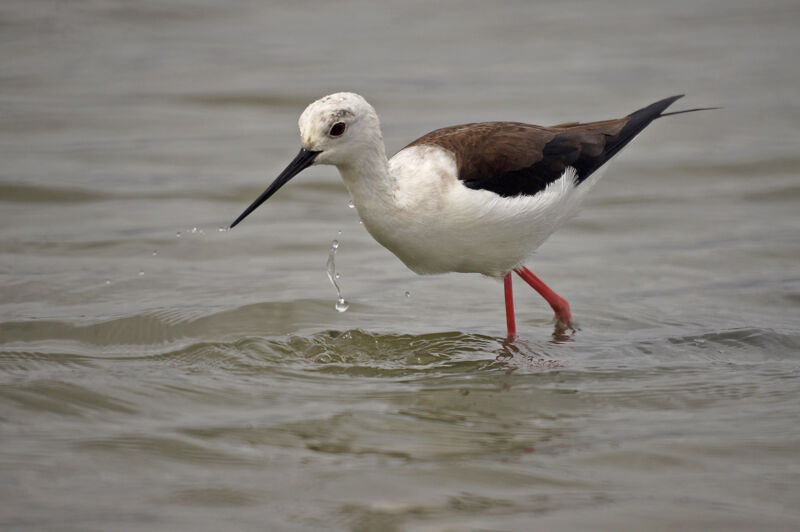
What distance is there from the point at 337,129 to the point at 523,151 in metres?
1.22

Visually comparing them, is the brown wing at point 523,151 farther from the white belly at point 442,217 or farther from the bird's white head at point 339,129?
the bird's white head at point 339,129

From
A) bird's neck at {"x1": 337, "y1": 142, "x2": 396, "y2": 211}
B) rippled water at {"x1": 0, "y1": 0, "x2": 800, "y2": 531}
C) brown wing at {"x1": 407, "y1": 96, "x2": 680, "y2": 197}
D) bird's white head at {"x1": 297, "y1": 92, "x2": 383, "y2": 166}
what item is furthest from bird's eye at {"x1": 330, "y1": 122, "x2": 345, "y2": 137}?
rippled water at {"x1": 0, "y1": 0, "x2": 800, "y2": 531}

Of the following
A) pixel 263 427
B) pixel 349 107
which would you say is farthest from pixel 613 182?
pixel 263 427

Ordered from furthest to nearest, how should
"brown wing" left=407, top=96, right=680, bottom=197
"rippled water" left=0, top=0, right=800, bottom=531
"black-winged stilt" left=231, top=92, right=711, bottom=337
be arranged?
"brown wing" left=407, top=96, right=680, bottom=197, "black-winged stilt" left=231, top=92, right=711, bottom=337, "rippled water" left=0, top=0, right=800, bottom=531

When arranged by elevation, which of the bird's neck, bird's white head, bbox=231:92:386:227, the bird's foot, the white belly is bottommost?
the bird's foot

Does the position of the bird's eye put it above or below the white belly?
above

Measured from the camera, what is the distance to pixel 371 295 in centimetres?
717

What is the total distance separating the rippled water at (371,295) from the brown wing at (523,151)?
3.12 ft

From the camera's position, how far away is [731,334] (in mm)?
6184

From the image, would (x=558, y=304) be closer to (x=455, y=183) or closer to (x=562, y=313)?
(x=562, y=313)

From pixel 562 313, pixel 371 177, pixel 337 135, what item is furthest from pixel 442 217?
pixel 562 313

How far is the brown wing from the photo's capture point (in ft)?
18.9

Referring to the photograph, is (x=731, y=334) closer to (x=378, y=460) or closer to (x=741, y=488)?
(x=741, y=488)

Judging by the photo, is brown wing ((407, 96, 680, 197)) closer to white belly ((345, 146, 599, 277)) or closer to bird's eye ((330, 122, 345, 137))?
white belly ((345, 146, 599, 277))
